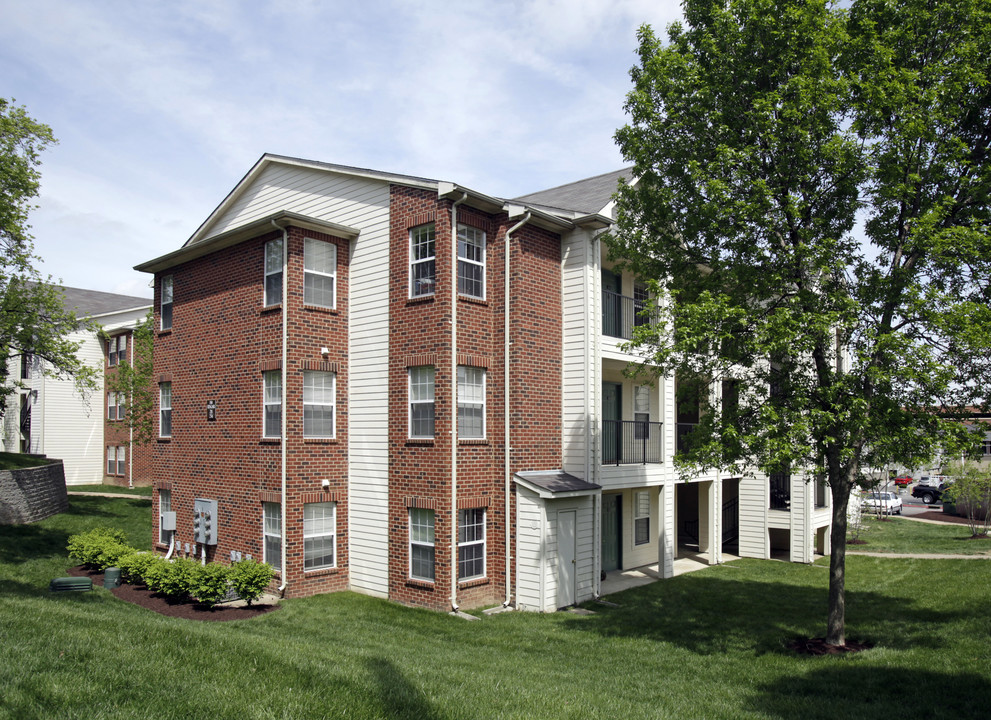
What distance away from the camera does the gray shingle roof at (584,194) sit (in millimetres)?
17570

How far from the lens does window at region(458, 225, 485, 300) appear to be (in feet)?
50.3

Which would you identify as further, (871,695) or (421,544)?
(421,544)

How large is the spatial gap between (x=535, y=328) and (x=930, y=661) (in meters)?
9.11

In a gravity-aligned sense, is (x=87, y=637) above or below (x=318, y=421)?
below

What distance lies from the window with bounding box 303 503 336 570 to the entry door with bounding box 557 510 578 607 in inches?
202

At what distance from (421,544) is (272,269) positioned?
715cm

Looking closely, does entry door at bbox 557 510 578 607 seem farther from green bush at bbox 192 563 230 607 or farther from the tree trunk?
green bush at bbox 192 563 230 607

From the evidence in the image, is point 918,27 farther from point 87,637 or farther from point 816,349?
point 87,637

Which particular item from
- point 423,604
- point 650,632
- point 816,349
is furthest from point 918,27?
point 423,604

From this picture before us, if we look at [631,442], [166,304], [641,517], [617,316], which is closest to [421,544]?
[631,442]

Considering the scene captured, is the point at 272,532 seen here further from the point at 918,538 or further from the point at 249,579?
the point at 918,538

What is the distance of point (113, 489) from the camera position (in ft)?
115

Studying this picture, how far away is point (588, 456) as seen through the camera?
625 inches

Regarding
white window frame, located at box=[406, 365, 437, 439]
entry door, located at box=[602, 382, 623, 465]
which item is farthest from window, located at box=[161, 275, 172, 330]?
entry door, located at box=[602, 382, 623, 465]
